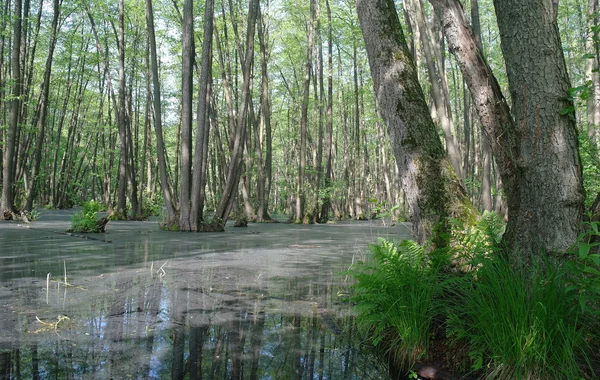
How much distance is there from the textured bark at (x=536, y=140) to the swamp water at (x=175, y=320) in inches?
53.6

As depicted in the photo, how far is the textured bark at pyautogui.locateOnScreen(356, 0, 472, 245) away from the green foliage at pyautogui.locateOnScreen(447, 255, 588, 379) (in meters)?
1.08

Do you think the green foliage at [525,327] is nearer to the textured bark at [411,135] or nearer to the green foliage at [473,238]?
the green foliage at [473,238]

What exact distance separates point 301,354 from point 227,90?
1641 cm

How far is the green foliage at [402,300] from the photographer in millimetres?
2861

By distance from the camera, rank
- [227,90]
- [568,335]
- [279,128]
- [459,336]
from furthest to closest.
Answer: [279,128] → [227,90] → [459,336] → [568,335]

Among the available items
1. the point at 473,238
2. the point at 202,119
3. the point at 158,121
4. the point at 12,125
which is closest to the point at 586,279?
the point at 473,238

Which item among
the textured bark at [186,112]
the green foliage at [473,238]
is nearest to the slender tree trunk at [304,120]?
the textured bark at [186,112]

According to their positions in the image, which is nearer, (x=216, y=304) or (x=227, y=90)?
(x=216, y=304)

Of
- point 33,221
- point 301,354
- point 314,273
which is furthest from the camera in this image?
point 33,221

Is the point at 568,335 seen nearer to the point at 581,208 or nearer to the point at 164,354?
the point at 581,208

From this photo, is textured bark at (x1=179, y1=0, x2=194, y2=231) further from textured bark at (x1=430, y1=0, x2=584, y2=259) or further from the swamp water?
textured bark at (x1=430, y1=0, x2=584, y2=259)

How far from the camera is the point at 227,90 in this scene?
59.9ft

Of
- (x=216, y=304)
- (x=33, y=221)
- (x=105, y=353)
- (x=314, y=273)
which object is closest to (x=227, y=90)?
(x=33, y=221)

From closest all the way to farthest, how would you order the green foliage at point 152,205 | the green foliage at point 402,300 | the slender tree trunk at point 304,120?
the green foliage at point 402,300 → the slender tree trunk at point 304,120 → the green foliage at point 152,205
